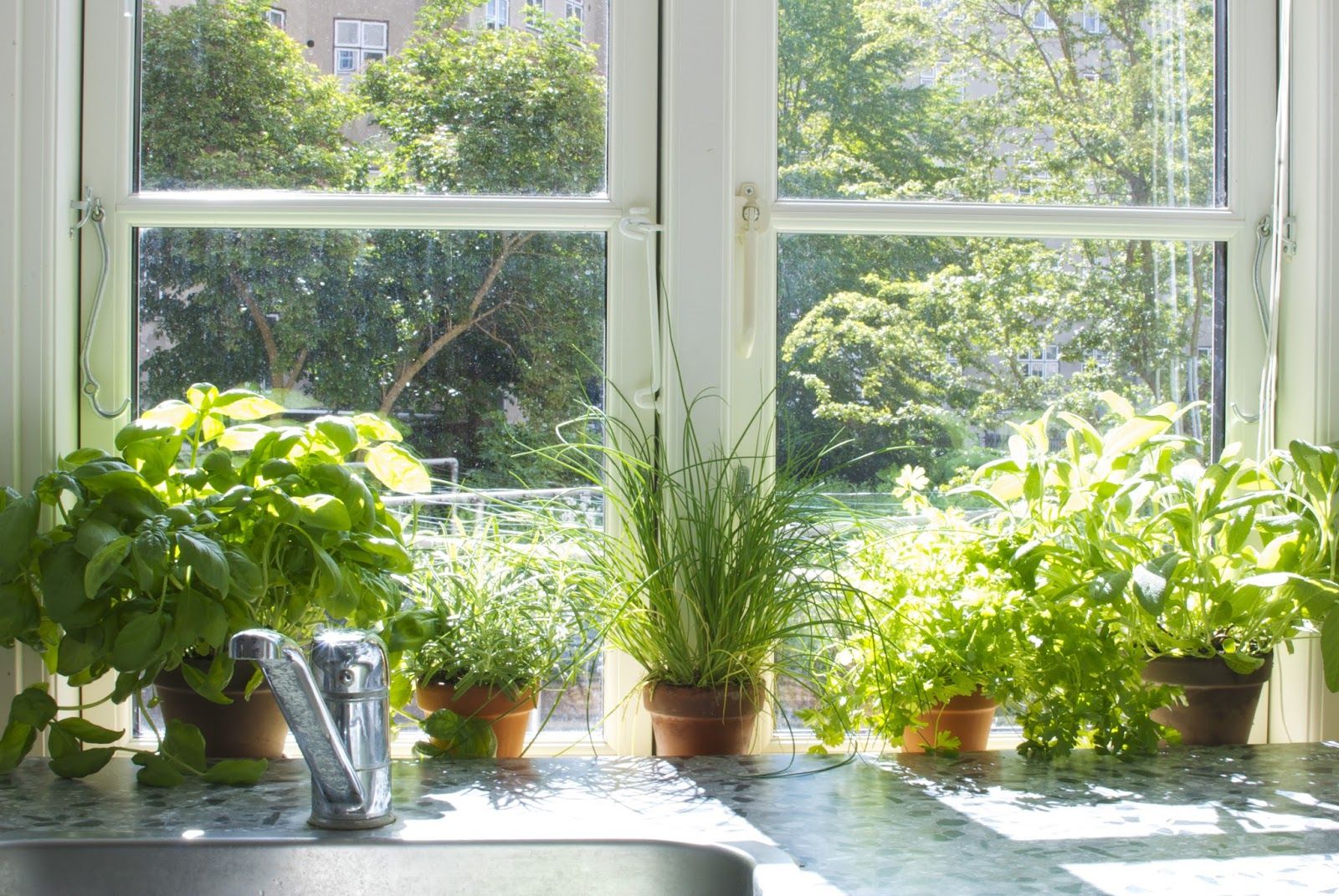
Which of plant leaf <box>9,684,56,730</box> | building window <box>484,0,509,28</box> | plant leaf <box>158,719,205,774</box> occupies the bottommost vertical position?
plant leaf <box>158,719,205,774</box>

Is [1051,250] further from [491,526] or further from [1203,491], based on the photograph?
[491,526]

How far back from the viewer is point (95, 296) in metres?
1.67

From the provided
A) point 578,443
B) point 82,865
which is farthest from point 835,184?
point 82,865

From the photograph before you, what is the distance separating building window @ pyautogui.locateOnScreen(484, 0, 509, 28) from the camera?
5.72 feet

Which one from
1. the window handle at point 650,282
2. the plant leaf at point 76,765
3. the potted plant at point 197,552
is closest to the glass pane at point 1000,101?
the window handle at point 650,282

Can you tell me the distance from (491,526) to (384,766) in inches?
17.8

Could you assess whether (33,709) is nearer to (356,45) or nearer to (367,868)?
(367,868)

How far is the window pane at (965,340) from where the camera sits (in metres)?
1.78

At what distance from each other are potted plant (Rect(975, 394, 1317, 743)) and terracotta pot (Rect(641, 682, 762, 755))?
0.40 m

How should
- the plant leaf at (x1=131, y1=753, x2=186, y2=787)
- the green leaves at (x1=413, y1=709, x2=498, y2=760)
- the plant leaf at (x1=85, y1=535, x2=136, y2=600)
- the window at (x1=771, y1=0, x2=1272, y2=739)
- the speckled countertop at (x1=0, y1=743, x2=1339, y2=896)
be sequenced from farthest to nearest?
the window at (x1=771, y1=0, x2=1272, y2=739), the green leaves at (x1=413, y1=709, x2=498, y2=760), the plant leaf at (x1=131, y1=753, x2=186, y2=787), the plant leaf at (x1=85, y1=535, x2=136, y2=600), the speckled countertop at (x1=0, y1=743, x2=1339, y2=896)

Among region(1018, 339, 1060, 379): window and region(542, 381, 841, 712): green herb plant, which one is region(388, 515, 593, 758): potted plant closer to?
region(542, 381, 841, 712): green herb plant

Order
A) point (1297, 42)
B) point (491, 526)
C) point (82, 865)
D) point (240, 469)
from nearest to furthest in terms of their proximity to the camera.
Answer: point (82, 865)
point (240, 469)
point (491, 526)
point (1297, 42)

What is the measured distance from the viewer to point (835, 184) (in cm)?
178

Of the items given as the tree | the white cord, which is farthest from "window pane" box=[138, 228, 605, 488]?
the white cord
